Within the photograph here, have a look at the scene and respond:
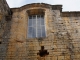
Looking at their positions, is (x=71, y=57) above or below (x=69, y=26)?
below

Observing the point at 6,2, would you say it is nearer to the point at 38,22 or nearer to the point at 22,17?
the point at 22,17

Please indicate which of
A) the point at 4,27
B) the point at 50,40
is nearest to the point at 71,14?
the point at 50,40

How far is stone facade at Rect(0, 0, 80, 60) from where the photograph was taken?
7176 mm

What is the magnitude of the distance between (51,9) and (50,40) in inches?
80.7

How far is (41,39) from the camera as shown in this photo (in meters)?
7.72

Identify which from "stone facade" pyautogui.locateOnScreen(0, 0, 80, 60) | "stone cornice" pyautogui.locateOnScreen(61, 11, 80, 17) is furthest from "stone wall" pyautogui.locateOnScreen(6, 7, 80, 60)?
"stone cornice" pyautogui.locateOnScreen(61, 11, 80, 17)

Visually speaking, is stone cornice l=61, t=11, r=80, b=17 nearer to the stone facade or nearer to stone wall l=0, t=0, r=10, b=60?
the stone facade

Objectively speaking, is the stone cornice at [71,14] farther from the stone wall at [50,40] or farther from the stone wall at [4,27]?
the stone wall at [4,27]

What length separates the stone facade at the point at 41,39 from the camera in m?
7.18

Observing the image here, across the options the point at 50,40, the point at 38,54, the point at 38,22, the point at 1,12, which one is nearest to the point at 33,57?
the point at 38,54

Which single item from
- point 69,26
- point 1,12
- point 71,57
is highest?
point 1,12

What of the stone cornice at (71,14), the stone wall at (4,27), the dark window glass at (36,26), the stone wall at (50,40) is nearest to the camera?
the stone wall at (50,40)

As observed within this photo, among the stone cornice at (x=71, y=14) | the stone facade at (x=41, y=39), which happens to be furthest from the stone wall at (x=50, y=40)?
the stone cornice at (x=71, y=14)

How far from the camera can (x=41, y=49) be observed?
738cm
